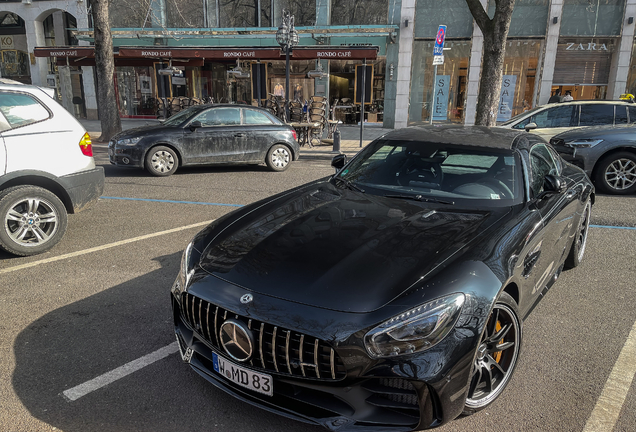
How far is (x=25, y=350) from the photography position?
10.8 ft

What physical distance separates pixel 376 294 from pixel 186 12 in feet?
79.7

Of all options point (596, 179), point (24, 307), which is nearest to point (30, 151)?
point (24, 307)

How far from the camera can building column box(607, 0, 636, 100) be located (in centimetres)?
A: 1928

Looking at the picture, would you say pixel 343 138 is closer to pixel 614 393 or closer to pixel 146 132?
pixel 146 132

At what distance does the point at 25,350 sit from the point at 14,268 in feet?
6.29

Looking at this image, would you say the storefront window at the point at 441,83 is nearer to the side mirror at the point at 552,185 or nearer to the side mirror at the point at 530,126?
the side mirror at the point at 530,126

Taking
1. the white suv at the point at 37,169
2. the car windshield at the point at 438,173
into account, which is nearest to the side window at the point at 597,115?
the car windshield at the point at 438,173

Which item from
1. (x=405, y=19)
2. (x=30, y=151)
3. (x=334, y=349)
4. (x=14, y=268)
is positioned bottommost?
(x=14, y=268)

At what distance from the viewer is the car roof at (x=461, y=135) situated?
390 cm

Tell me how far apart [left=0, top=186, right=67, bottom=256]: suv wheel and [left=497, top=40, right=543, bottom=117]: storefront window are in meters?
19.3

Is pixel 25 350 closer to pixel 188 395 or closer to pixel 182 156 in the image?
pixel 188 395

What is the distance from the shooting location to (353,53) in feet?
62.0

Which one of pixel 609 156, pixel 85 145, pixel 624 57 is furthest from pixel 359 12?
pixel 85 145

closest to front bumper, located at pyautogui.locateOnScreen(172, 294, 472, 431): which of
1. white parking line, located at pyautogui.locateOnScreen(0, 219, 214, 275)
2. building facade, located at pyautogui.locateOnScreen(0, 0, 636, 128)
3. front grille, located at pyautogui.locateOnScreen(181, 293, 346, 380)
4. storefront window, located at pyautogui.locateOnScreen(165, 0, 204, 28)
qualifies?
front grille, located at pyautogui.locateOnScreen(181, 293, 346, 380)
